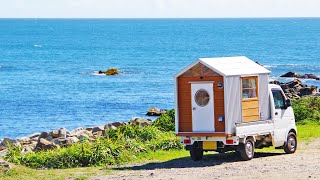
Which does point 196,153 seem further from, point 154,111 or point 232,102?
point 154,111

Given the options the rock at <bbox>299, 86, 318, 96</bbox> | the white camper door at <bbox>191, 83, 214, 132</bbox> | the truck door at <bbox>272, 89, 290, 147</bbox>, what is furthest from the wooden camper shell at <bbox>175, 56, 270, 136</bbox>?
the rock at <bbox>299, 86, 318, 96</bbox>

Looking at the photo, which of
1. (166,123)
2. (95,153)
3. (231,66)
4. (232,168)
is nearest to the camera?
(232,168)

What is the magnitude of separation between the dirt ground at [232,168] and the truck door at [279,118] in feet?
1.72

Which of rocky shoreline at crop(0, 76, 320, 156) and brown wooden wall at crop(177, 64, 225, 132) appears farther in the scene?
rocky shoreline at crop(0, 76, 320, 156)

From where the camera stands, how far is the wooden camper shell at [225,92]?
22188mm

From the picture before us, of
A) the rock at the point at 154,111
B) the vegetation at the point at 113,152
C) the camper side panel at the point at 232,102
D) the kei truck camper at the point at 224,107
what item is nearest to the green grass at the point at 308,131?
the vegetation at the point at 113,152

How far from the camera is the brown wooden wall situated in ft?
73.1

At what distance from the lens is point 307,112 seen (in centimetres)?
3328

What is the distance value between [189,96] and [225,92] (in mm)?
1203

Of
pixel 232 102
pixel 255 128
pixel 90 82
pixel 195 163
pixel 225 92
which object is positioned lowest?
pixel 195 163

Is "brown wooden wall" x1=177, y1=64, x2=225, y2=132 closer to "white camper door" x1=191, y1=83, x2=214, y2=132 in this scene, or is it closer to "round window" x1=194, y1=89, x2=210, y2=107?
"white camper door" x1=191, y1=83, x2=214, y2=132

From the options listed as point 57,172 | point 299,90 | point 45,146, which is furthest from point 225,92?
point 299,90

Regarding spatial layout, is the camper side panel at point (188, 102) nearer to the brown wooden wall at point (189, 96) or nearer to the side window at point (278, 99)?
the brown wooden wall at point (189, 96)

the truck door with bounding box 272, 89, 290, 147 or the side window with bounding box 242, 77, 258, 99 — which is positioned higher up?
the side window with bounding box 242, 77, 258, 99
